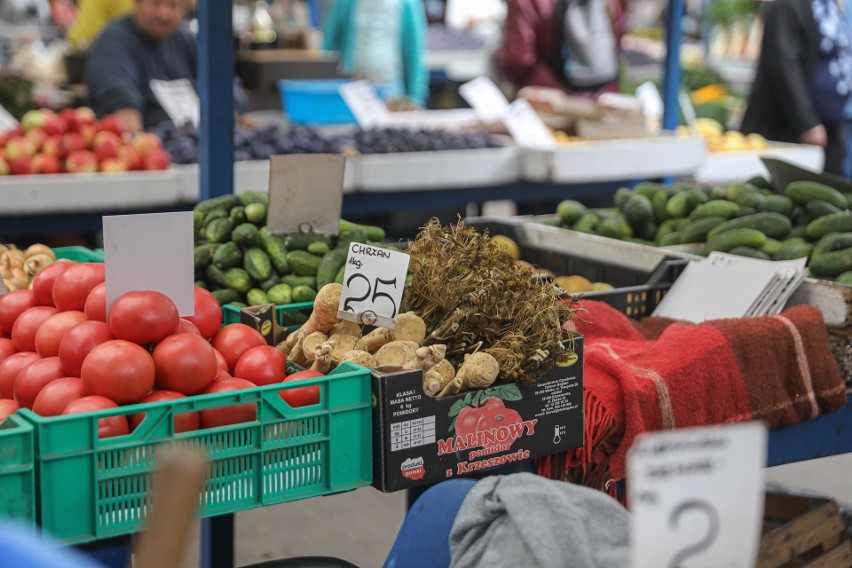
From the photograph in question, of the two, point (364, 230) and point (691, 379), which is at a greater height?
point (364, 230)

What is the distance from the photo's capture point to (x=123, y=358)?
5.31ft

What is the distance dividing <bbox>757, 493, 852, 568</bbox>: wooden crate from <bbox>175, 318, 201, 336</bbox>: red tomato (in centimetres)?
127

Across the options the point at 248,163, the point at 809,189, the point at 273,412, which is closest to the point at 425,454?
the point at 273,412

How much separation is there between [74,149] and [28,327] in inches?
106

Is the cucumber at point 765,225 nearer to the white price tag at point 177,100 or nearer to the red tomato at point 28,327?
the red tomato at point 28,327

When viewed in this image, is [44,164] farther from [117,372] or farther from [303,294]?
[117,372]

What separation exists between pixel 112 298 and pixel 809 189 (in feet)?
7.16

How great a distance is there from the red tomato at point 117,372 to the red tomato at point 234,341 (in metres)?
0.22

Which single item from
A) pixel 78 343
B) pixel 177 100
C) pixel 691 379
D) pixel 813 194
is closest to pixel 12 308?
pixel 78 343

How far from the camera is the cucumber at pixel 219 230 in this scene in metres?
2.53

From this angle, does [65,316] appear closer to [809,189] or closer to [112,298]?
[112,298]

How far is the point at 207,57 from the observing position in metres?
2.84

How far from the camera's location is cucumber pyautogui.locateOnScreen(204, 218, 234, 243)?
2.53 meters

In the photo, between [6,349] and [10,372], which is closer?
[10,372]
